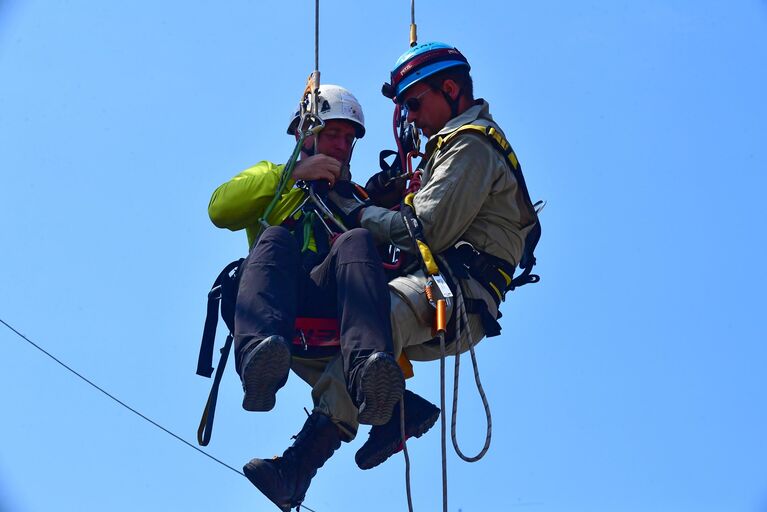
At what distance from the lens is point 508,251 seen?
7.29 metres

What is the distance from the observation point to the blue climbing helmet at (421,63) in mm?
7465

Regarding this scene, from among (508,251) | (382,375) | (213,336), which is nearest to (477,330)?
(508,251)

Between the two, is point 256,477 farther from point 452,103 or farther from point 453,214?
point 452,103

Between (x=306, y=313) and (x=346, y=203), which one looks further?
(x=346, y=203)

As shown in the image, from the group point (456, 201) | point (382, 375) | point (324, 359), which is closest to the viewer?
point (382, 375)

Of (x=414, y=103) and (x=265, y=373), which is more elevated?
(x=414, y=103)

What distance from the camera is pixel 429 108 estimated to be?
24.6 feet

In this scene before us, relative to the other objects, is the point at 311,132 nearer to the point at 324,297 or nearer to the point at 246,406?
the point at 324,297

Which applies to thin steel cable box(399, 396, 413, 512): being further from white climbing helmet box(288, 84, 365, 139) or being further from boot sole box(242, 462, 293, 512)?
white climbing helmet box(288, 84, 365, 139)

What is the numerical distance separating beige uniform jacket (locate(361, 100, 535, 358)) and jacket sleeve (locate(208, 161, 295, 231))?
533 mm

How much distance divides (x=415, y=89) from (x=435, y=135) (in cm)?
34

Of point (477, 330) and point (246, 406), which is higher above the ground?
point (477, 330)

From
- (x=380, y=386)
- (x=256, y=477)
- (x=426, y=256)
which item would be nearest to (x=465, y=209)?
(x=426, y=256)

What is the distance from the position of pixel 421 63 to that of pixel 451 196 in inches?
33.7
